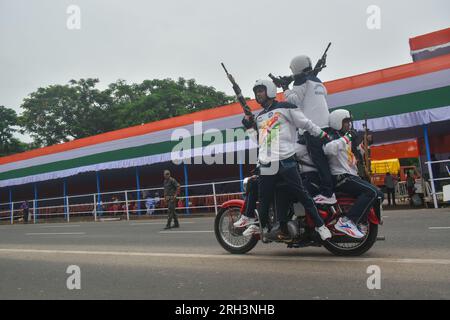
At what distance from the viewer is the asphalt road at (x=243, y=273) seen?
351 centimetres

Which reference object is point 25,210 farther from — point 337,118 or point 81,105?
point 81,105

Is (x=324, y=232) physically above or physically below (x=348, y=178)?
below

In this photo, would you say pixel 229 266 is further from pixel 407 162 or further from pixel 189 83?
pixel 407 162

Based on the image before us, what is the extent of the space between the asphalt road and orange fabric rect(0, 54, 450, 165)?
308 inches

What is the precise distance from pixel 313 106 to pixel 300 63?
1.73ft

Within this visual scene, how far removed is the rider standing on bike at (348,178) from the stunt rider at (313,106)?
0.11 m

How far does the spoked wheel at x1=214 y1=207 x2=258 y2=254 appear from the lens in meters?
5.39

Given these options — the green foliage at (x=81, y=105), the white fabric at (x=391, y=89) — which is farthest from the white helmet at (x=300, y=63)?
the green foliage at (x=81, y=105)


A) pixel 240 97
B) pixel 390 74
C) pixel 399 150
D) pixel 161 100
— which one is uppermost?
pixel 161 100

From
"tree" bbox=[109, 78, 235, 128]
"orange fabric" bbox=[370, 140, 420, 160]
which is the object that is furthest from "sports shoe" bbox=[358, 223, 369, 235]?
"tree" bbox=[109, 78, 235, 128]

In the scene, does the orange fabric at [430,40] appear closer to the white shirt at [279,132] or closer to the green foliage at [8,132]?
the white shirt at [279,132]

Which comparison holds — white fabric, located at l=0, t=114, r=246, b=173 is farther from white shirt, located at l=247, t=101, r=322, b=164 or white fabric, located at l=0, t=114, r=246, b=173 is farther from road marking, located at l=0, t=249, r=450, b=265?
white shirt, located at l=247, t=101, r=322, b=164

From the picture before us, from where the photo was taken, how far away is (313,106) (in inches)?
194

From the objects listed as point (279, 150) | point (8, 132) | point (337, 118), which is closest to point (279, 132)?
point (279, 150)
